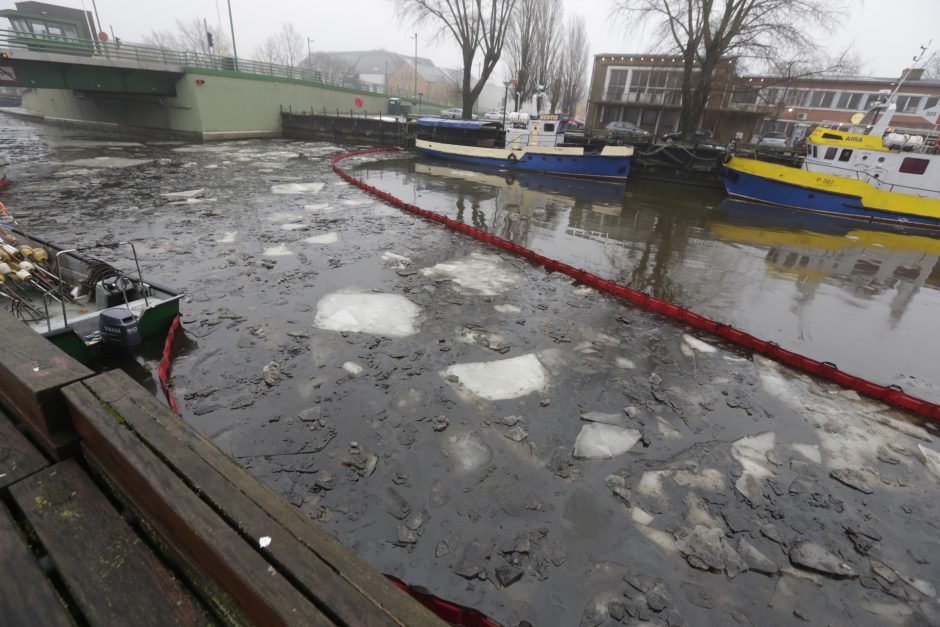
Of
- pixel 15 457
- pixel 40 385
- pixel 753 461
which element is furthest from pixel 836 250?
pixel 15 457

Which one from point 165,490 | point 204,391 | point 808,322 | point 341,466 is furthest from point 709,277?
point 165,490

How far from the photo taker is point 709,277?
9016mm

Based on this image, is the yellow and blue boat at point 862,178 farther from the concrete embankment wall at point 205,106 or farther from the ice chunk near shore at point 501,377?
the concrete embankment wall at point 205,106

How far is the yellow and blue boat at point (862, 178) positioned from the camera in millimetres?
15766

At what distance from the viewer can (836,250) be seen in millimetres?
12203

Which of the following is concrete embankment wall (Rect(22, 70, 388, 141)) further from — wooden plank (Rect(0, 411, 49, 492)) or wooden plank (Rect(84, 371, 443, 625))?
wooden plank (Rect(84, 371, 443, 625))

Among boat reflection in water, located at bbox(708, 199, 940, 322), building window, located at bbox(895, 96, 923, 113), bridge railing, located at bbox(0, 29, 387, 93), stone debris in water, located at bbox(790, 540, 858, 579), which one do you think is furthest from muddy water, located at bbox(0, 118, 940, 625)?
building window, located at bbox(895, 96, 923, 113)

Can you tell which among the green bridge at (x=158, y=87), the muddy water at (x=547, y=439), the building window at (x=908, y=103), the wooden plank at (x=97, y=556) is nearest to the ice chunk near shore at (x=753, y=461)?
the muddy water at (x=547, y=439)

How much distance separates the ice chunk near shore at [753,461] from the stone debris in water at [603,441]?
2.99 feet

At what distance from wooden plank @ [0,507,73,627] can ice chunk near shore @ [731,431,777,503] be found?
4444 millimetres

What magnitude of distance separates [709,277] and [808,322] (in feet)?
7.02

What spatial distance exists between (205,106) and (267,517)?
1217 inches

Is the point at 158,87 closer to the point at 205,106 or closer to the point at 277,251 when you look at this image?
the point at 205,106

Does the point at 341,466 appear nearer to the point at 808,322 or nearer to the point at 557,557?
the point at 557,557
